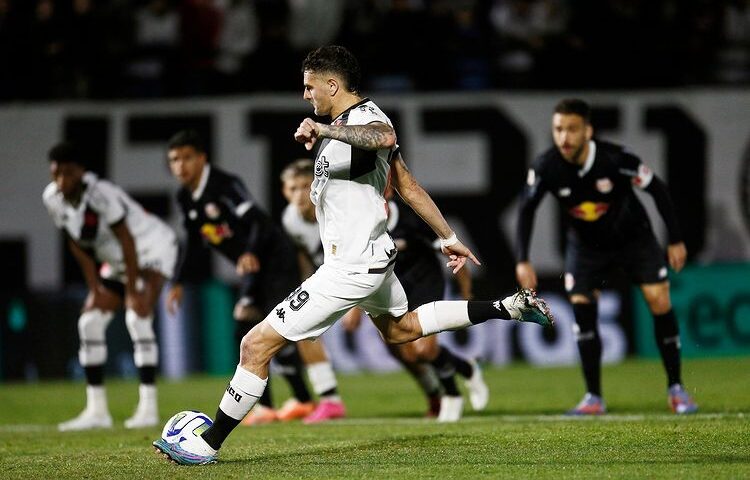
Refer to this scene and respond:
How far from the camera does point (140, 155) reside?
55.8 feet

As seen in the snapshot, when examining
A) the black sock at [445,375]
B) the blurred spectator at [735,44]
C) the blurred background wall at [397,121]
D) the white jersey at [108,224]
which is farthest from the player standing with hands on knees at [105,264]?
the blurred spectator at [735,44]

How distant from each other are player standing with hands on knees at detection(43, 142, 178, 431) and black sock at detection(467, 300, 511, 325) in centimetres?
412

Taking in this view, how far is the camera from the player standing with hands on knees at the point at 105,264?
36.1 ft

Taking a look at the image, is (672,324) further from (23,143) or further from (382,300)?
(23,143)

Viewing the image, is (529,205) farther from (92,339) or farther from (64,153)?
(92,339)

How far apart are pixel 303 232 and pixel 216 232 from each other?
2.78 feet

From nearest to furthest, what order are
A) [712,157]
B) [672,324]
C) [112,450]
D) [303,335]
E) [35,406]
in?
[303,335] < [112,450] < [672,324] < [35,406] < [712,157]

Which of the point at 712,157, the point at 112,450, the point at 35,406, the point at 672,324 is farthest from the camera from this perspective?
the point at 712,157

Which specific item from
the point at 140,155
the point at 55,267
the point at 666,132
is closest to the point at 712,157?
the point at 666,132

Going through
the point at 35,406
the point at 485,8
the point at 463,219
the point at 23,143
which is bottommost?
the point at 35,406

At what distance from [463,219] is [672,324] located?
6780 millimetres

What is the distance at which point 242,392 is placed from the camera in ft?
24.1

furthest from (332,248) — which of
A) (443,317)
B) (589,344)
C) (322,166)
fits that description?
(589,344)

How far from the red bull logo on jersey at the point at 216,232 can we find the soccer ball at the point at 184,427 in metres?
3.83
